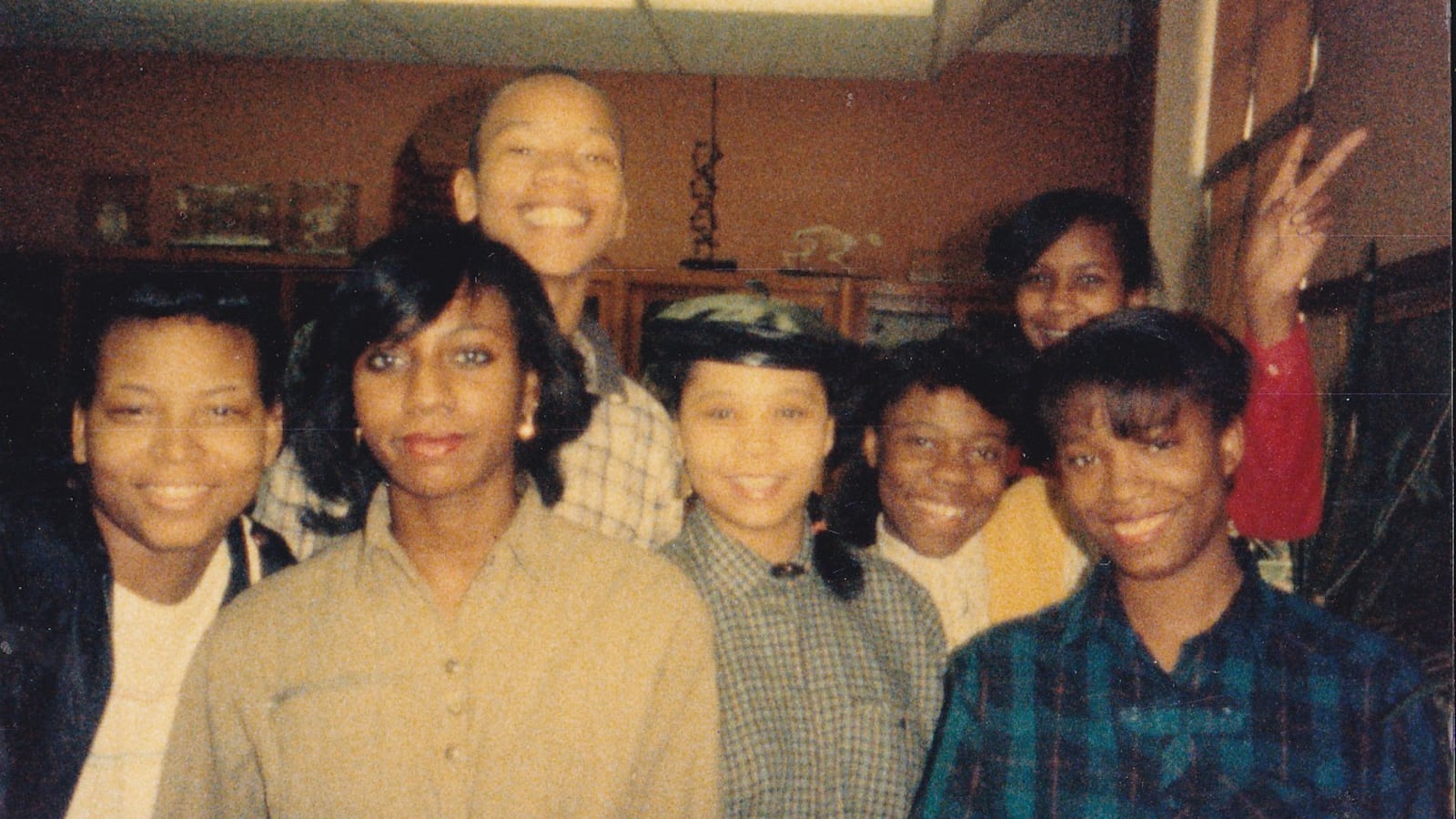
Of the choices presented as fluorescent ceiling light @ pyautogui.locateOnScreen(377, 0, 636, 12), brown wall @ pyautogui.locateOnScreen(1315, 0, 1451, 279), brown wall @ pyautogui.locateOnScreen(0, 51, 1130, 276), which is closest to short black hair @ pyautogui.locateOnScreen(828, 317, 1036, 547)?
brown wall @ pyautogui.locateOnScreen(1315, 0, 1451, 279)

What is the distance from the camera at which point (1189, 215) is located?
1437 mm

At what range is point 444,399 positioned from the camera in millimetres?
832

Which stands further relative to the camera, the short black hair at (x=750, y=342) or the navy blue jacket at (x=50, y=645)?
the short black hair at (x=750, y=342)

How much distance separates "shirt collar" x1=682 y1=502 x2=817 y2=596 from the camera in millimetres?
988

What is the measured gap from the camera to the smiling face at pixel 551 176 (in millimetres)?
1113

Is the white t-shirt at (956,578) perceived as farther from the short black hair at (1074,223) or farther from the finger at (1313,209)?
the finger at (1313,209)

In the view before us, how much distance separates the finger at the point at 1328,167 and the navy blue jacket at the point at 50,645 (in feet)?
3.77

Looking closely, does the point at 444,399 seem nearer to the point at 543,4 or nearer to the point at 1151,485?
the point at 1151,485

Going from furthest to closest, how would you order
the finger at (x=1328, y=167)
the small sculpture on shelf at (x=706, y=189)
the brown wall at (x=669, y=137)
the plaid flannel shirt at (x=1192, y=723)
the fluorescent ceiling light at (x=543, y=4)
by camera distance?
the small sculpture on shelf at (x=706, y=189)
the brown wall at (x=669, y=137)
the fluorescent ceiling light at (x=543, y=4)
the finger at (x=1328, y=167)
the plaid flannel shirt at (x=1192, y=723)

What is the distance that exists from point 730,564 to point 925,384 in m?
0.32

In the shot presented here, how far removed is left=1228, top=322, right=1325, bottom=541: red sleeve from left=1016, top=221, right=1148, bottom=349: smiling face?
176mm

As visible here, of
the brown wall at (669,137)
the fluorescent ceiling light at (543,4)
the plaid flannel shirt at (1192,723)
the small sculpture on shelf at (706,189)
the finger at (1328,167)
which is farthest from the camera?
the small sculpture on shelf at (706,189)

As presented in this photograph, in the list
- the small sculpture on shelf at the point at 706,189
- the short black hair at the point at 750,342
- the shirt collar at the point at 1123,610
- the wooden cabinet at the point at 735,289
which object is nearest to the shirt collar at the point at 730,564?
the short black hair at the point at 750,342

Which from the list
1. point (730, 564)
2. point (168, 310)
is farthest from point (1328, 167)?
point (168, 310)
